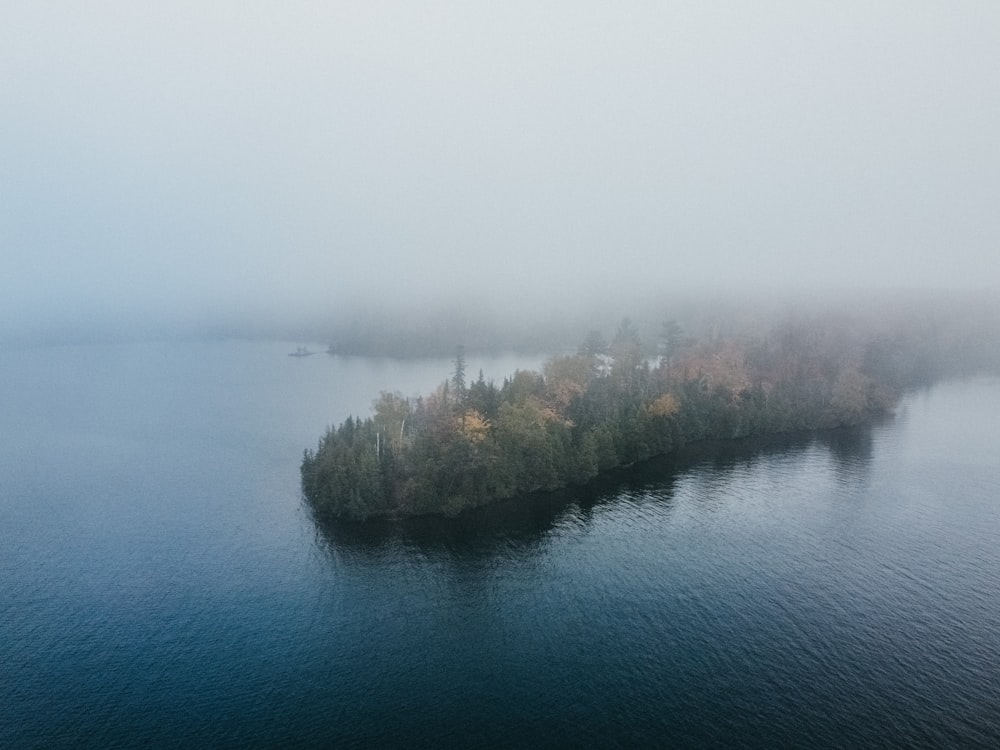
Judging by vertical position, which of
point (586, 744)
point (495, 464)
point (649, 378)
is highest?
point (649, 378)

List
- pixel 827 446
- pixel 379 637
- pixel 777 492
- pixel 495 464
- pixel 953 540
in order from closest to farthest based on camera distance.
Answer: pixel 379 637 → pixel 953 540 → pixel 495 464 → pixel 777 492 → pixel 827 446

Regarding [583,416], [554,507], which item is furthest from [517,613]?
[583,416]

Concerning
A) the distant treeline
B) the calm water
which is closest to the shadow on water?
the calm water

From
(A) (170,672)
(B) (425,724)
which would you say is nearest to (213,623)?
(A) (170,672)

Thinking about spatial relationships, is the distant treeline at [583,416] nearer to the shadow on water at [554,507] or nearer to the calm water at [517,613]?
the shadow on water at [554,507]

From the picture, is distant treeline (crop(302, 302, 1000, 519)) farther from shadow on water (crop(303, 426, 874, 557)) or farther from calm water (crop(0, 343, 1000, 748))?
calm water (crop(0, 343, 1000, 748))

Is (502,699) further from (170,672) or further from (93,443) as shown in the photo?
(93,443)

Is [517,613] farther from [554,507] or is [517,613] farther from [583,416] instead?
[583,416]
